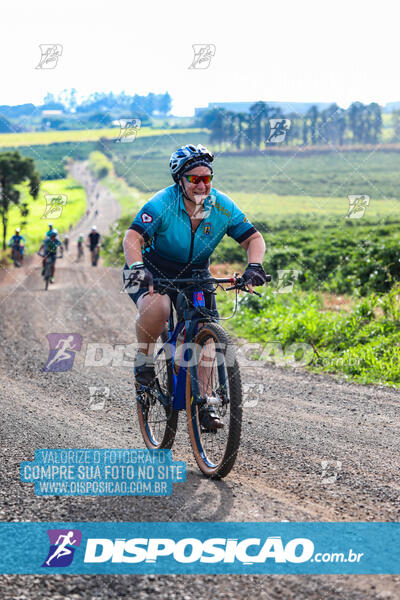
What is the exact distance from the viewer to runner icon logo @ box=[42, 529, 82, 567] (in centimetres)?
362

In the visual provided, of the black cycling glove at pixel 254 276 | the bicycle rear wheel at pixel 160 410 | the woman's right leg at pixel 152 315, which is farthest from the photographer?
the bicycle rear wheel at pixel 160 410

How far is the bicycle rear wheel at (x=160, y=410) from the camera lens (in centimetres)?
539

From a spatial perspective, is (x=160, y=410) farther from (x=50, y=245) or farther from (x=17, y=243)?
(x=17, y=243)

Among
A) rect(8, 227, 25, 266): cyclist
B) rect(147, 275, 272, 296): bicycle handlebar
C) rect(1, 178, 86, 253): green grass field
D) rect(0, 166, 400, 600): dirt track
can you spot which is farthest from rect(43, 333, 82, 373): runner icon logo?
rect(1, 178, 86, 253): green grass field

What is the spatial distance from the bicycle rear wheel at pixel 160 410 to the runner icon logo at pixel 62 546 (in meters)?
1.59

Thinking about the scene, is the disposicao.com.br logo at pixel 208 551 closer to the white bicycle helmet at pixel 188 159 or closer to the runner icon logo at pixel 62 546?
the runner icon logo at pixel 62 546

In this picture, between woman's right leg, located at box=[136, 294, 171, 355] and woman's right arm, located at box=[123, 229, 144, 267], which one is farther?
woman's right leg, located at box=[136, 294, 171, 355]

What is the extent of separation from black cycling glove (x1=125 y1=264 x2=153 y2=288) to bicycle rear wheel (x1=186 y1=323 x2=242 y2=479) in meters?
0.54

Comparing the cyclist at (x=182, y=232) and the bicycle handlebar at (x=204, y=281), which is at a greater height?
the cyclist at (x=182, y=232)

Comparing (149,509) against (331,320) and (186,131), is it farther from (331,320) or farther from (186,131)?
(186,131)

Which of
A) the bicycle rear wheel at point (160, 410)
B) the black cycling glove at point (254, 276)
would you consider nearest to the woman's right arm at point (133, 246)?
the bicycle rear wheel at point (160, 410)

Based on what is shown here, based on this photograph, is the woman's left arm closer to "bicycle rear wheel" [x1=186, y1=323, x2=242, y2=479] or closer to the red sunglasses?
the red sunglasses

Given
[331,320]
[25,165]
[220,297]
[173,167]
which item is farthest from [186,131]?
[173,167]

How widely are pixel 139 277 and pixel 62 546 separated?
1.87 m
